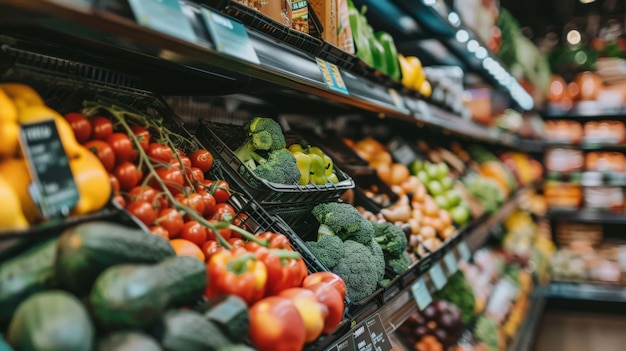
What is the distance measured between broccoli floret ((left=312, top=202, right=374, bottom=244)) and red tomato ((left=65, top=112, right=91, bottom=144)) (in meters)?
0.75

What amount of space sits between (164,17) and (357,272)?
0.85m

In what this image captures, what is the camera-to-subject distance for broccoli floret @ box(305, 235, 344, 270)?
55.9 inches

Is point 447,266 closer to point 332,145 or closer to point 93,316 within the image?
point 332,145

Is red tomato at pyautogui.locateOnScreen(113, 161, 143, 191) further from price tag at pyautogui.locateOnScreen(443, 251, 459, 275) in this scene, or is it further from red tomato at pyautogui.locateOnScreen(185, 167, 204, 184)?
price tag at pyautogui.locateOnScreen(443, 251, 459, 275)

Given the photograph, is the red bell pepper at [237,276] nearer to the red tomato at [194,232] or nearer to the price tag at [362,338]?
the red tomato at [194,232]

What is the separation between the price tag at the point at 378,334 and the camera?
52.1 inches

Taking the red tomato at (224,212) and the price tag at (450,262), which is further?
the price tag at (450,262)

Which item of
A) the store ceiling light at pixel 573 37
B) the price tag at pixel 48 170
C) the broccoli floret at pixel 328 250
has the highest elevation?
the store ceiling light at pixel 573 37

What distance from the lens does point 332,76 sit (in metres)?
1.53

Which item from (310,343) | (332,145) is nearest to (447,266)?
(332,145)

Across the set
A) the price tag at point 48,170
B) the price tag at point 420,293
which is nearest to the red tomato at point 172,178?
the price tag at point 48,170

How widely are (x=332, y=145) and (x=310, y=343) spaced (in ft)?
4.81

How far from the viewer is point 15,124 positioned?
0.82 metres

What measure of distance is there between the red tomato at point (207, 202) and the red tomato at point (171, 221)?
139 mm
